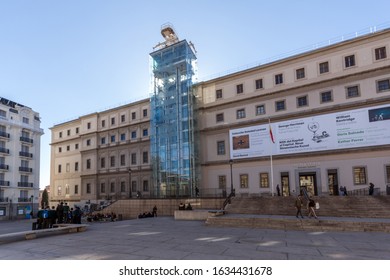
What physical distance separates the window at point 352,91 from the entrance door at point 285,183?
10477 mm

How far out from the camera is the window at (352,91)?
97.1 feet

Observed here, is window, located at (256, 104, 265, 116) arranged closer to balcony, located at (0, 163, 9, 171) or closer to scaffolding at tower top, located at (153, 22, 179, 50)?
scaffolding at tower top, located at (153, 22, 179, 50)

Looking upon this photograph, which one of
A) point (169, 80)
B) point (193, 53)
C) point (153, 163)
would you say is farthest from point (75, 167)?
point (193, 53)

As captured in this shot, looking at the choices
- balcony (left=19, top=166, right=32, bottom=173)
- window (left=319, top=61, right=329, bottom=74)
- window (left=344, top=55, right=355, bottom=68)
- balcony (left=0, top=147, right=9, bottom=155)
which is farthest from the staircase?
balcony (left=19, top=166, right=32, bottom=173)

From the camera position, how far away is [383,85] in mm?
28328

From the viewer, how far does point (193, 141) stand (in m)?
38.3

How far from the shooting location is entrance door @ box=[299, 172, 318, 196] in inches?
1211

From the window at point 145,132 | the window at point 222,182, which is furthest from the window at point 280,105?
the window at point 145,132

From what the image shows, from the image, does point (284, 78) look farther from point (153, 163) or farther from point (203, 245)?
point (203, 245)

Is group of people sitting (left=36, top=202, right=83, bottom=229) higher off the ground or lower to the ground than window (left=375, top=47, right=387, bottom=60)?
lower

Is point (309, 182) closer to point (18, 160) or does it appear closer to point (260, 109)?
point (260, 109)

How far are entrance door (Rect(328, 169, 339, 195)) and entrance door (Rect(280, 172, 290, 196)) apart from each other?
13.9ft

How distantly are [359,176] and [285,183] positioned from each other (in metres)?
7.31

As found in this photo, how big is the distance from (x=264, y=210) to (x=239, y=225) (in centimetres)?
679
